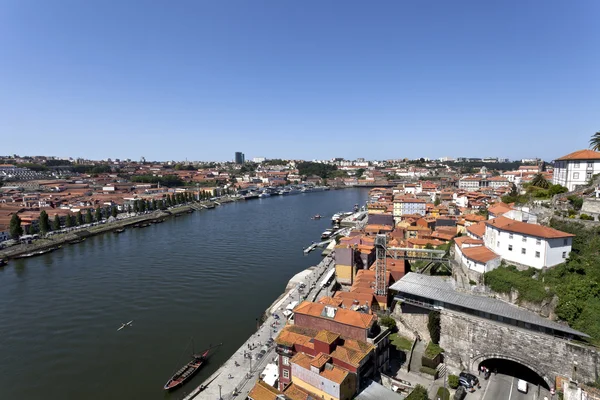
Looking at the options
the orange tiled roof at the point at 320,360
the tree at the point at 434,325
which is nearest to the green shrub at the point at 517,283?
the tree at the point at 434,325

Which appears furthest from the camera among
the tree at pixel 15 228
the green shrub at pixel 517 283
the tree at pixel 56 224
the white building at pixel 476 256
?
the tree at pixel 56 224

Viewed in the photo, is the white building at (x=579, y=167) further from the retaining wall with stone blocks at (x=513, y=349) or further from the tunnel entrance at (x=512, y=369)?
the retaining wall with stone blocks at (x=513, y=349)

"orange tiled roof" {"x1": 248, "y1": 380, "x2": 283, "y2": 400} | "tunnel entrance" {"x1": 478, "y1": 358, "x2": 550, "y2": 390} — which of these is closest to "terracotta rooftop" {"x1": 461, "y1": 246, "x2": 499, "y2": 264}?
"tunnel entrance" {"x1": 478, "y1": 358, "x2": 550, "y2": 390}

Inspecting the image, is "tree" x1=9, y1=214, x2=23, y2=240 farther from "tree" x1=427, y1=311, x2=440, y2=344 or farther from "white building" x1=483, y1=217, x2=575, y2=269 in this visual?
"white building" x1=483, y1=217, x2=575, y2=269

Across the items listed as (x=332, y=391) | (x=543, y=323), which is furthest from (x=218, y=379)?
(x=543, y=323)

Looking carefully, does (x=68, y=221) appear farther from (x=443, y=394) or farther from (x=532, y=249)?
(x=532, y=249)

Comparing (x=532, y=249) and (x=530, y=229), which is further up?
(x=530, y=229)

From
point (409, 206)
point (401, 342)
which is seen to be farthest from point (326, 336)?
point (409, 206)
